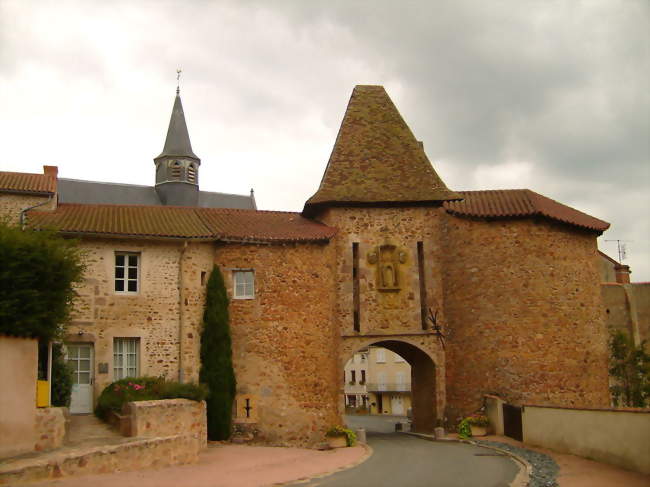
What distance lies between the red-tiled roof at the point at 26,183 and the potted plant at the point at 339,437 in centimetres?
1085

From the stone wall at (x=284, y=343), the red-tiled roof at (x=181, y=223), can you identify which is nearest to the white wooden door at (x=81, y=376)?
the red-tiled roof at (x=181, y=223)

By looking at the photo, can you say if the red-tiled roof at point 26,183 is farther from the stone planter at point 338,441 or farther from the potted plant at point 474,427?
the potted plant at point 474,427

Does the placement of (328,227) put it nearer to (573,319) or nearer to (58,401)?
(573,319)

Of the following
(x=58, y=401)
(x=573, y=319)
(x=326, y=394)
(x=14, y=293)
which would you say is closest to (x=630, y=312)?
(x=573, y=319)

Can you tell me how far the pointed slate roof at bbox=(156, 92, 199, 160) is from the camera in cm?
4822

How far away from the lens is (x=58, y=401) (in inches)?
706

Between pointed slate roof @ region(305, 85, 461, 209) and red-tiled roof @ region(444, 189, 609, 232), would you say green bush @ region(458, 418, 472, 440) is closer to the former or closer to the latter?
red-tiled roof @ region(444, 189, 609, 232)

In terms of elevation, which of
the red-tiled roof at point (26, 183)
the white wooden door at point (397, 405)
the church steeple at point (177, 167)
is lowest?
the white wooden door at point (397, 405)

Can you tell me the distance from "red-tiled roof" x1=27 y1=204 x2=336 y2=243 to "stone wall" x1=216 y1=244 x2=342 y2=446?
1.68ft

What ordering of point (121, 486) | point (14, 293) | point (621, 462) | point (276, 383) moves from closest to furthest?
point (121, 486) → point (14, 293) → point (621, 462) → point (276, 383)

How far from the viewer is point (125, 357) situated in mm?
20688

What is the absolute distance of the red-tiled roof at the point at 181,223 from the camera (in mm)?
20906

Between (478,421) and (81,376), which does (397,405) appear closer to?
(478,421)

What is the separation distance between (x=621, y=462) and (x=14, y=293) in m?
12.8
